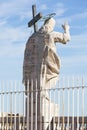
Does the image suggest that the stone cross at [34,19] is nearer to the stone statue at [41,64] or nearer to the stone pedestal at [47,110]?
the stone statue at [41,64]

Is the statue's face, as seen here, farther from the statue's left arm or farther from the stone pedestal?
the stone pedestal

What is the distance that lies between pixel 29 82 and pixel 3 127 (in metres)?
1.22

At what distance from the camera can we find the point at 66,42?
41.6 ft

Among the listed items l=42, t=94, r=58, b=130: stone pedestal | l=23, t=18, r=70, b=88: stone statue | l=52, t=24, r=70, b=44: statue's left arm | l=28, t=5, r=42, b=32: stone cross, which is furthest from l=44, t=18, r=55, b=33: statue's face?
l=42, t=94, r=58, b=130: stone pedestal

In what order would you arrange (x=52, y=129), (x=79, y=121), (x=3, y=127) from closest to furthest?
(x=79, y=121) < (x=52, y=129) < (x=3, y=127)

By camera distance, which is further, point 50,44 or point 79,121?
point 50,44

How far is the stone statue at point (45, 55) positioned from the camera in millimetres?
12516

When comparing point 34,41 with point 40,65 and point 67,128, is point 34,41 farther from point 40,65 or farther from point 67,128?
point 67,128

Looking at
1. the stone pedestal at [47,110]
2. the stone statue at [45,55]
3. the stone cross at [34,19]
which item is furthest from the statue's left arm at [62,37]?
the stone pedestal at [47,110]

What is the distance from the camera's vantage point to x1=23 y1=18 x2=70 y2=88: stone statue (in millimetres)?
12516

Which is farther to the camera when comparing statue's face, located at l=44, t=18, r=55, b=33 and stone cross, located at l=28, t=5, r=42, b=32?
stone cross, located at l=28, t=5, r=42, b=32

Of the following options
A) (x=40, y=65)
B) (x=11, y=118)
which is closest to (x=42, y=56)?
(x=40, y=65)

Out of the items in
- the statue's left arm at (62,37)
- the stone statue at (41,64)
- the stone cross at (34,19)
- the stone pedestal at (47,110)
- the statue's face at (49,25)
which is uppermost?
the stone cross at (34,19)

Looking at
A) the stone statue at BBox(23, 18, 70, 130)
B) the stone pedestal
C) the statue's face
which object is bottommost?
the stone pedestal
